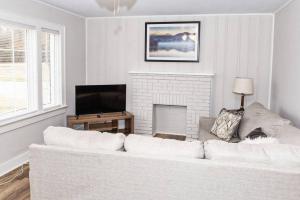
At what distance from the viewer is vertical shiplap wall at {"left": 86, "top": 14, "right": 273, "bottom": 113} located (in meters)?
5.08

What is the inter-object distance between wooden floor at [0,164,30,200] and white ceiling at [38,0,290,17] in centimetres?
254

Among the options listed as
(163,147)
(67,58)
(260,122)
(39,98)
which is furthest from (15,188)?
(260,122)

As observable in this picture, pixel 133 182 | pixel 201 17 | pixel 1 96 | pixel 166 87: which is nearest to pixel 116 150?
pixel 133 182

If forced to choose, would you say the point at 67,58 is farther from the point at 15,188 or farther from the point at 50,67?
the point at 15,188

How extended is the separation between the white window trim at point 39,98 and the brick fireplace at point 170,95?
4.46 ft

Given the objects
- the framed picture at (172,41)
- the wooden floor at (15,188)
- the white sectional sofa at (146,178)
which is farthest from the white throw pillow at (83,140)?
the framed picture at (172,41)

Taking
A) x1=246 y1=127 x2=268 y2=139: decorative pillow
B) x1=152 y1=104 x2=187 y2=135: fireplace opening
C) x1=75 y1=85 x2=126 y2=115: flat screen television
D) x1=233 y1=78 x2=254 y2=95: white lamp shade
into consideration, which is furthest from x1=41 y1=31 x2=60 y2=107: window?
x1=246 y1=127 x2=268 y2=139: decorative pillow

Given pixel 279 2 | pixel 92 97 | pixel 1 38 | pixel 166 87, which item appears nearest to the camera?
pixel 1 38

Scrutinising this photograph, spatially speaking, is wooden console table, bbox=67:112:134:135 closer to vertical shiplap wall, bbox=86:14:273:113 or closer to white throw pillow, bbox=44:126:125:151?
vertical shiplap wall, bbox=86:14:273:113

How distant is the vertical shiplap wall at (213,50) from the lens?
16.7 ft

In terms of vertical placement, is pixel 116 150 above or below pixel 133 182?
above

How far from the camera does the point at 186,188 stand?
203 centimetres

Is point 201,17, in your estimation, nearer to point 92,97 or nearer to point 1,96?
point 92,97

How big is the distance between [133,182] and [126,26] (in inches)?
161
